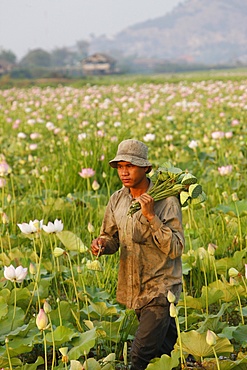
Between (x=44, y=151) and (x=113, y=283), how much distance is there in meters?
3.88

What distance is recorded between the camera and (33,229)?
8.27ft

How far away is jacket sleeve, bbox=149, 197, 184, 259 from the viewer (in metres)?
2.03

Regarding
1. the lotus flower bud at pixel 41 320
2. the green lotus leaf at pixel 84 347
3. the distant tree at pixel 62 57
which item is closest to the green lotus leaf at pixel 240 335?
A: the green lotus leaf at pixel 84 347

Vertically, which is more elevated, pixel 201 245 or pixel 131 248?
pixel 131 248

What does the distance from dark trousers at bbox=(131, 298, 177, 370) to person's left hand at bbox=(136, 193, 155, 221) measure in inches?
10.8

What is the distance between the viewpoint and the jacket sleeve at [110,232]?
226cm

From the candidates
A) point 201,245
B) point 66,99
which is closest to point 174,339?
point 201,245

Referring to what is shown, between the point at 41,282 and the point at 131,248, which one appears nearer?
the point at 131,248

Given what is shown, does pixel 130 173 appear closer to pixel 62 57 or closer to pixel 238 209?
pixel 238 209

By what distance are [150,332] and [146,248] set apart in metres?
0.24

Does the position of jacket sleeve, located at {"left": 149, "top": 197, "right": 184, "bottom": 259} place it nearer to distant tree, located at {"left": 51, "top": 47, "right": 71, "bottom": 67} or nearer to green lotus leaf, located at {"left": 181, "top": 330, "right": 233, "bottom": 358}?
green lotus leaf, located at {"left": 181, "top": 330, "right": 233, "bottom": 358}

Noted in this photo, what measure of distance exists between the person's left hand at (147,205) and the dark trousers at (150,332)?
27 centimetres

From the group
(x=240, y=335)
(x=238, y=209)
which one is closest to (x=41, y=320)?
(x=240, y=335)

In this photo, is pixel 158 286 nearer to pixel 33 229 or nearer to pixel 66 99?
pixel 33 229
